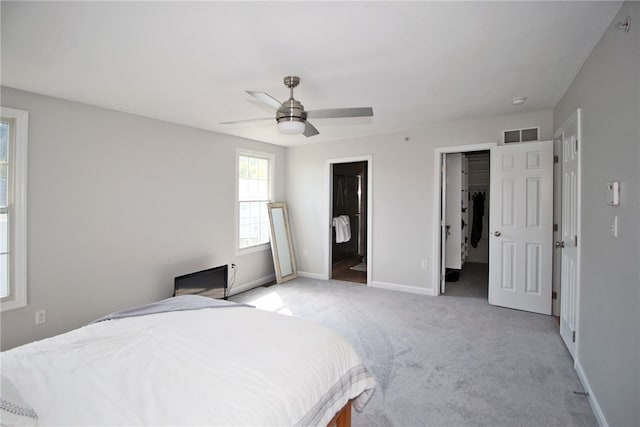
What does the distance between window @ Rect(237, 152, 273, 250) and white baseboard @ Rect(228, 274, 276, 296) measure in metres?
0.57

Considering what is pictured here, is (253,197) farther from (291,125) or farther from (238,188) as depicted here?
(291,125)

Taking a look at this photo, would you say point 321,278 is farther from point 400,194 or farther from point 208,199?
point 208,199

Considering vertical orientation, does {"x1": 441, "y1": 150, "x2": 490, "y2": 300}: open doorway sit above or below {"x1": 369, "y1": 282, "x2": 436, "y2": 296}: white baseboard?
above

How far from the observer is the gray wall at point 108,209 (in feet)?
9.52

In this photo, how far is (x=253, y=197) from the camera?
17.3 feet

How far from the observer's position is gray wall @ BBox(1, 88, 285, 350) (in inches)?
114

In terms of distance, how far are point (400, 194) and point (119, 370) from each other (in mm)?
4108

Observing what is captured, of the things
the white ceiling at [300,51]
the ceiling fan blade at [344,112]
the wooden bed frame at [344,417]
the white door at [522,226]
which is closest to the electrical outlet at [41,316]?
the white ceiling at [300,51]

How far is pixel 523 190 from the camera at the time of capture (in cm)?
383

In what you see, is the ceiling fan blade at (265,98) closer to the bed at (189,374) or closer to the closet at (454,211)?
the bed at (189,374)

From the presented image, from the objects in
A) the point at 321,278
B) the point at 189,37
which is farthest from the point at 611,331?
the point at 321,278

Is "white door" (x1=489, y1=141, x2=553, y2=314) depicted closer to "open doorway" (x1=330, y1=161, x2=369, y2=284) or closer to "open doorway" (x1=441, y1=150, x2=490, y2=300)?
"open doorway" (x1=441, y1=150, x2=490, y2=300)

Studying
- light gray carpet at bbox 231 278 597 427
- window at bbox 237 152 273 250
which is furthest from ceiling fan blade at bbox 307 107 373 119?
window at bbox 237 152 273 250

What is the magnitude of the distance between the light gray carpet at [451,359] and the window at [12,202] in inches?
93.2
